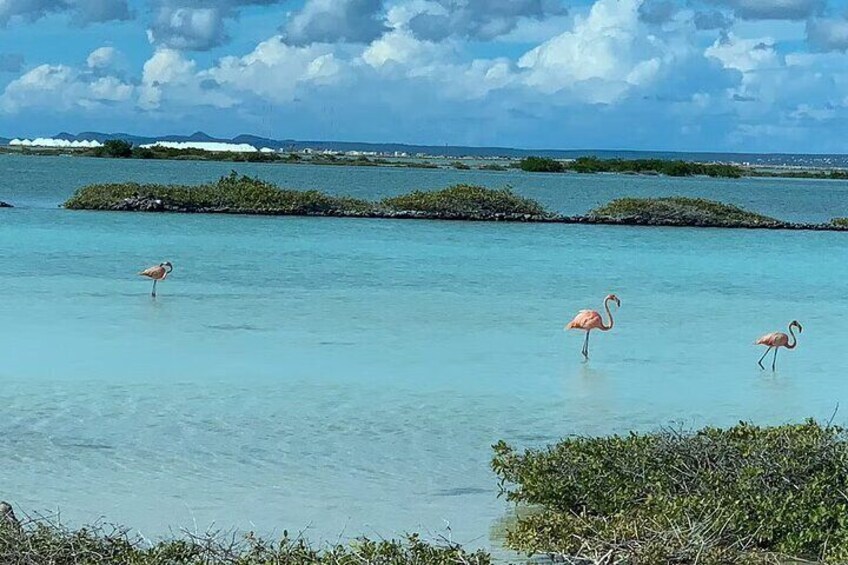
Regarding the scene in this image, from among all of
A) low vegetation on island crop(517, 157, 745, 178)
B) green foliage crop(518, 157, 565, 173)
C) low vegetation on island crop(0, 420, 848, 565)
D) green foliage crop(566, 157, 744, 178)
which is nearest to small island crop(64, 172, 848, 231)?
low vegetation on island crop(0, 420, 848, 565)

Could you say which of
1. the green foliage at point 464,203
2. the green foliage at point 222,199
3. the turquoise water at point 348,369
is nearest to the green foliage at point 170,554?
the turquoise water at point 348,369

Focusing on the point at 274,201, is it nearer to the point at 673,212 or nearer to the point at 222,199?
the point at 222,199

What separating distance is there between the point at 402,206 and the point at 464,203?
173 cm

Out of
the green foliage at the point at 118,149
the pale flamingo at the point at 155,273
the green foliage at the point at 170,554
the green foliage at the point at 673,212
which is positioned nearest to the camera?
the green foliage at the point at 170,554

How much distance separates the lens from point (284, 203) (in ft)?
117

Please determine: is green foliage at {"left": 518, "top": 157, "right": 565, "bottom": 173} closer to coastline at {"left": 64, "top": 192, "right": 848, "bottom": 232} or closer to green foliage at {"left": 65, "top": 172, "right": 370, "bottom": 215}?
coastline at {"left": 64, "top": 192, "right": 848, "bottom": 232}

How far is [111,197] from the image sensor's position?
35344mm

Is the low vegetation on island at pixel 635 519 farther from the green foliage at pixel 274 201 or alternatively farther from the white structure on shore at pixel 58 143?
the white structure on shore at pixel 58 143

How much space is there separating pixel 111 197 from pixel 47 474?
2771cm

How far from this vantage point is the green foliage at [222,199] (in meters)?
35.5

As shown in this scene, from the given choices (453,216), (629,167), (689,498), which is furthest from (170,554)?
(629,167)

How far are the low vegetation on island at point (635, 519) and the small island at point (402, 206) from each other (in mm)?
28034

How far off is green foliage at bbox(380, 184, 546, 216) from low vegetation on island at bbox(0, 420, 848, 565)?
93.0ft

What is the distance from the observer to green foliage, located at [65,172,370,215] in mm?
35469
